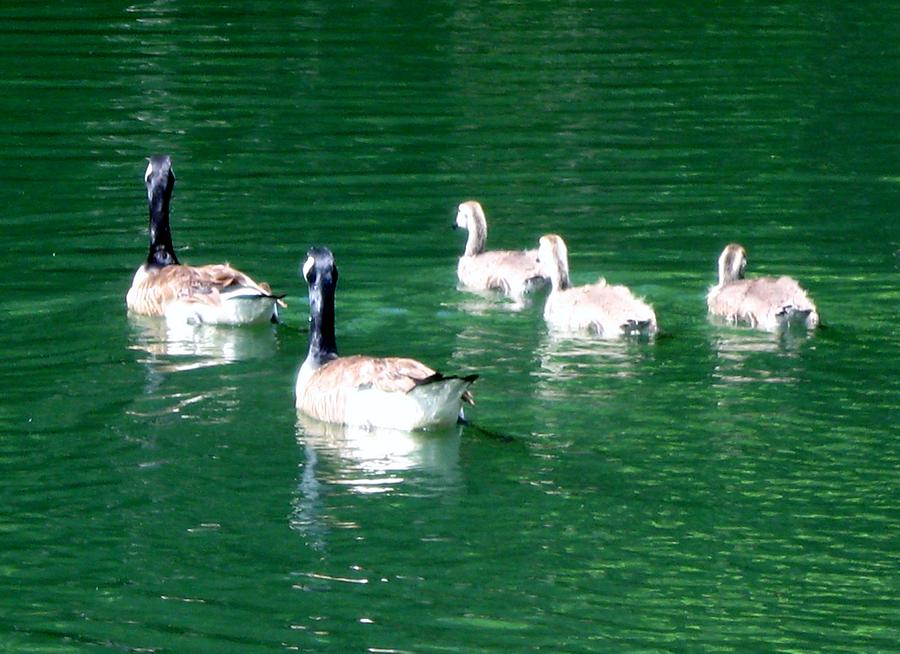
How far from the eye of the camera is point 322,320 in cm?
1339

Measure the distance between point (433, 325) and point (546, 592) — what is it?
18.0 ft

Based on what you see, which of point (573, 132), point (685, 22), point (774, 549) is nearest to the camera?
point (774, 549)

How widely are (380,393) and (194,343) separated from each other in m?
2.96

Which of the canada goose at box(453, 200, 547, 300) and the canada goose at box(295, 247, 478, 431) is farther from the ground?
the canada goose at box(453, 200, 547, 300)

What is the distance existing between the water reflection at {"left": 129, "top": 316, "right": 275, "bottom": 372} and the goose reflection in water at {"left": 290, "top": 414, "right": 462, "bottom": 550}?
5.52 feet

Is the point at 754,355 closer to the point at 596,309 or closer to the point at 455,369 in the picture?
the point at 596,309

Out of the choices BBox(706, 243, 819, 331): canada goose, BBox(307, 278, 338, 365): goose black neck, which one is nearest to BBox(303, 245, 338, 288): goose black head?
BBox(307, 278, 338, 365): goose black neck

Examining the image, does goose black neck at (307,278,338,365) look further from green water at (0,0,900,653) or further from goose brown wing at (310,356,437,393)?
goose brown wing at (310,356,437,393)

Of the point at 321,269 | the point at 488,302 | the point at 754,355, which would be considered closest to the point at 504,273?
the point at 488,302

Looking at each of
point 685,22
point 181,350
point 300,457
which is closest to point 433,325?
point 181,350

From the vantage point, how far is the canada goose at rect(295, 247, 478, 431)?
39.4ft

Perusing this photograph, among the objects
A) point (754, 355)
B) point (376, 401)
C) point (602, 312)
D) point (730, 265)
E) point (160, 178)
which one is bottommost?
point (376, 401)

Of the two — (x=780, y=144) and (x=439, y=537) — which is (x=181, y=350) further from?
(x=780, y=144)

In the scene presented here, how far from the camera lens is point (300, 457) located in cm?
1186
